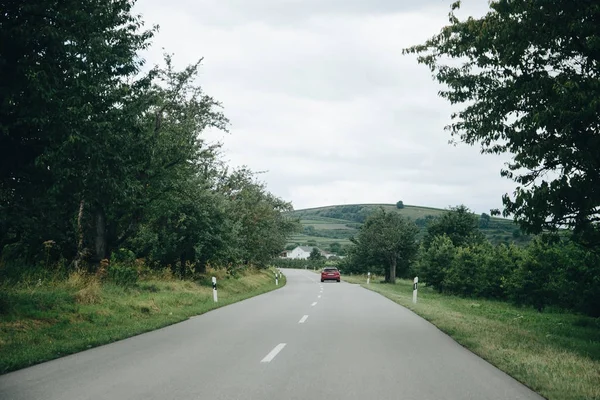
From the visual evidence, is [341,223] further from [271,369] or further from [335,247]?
[271,369]

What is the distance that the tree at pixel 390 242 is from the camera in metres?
51.1

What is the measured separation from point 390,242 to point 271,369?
148ft

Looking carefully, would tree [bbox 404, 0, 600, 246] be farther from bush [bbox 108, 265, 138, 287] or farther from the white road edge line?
bush [bbox 108, 265, 138, 287]

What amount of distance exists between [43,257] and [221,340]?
1270cm

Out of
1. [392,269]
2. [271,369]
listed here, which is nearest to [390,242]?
[392,269]

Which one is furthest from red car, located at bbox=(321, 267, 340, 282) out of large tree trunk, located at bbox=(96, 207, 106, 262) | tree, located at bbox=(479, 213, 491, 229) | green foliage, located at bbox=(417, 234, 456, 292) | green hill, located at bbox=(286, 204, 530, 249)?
green hill, located at bbox=(286, 204, 530, 249)

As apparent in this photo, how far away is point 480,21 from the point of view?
9609 mm

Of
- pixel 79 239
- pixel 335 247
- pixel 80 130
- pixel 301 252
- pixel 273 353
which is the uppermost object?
pixel 80 130

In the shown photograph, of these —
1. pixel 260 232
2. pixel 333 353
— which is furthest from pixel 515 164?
pixel 260 232

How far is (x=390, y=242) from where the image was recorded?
5056 centimetres

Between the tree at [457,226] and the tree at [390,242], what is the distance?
3.04m

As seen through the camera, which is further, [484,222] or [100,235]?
[484,222]

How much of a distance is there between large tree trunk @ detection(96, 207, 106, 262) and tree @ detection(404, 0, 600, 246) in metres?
13.1

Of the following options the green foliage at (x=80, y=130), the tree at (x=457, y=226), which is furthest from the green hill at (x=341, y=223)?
the green foliage at (x=80, y=130)
